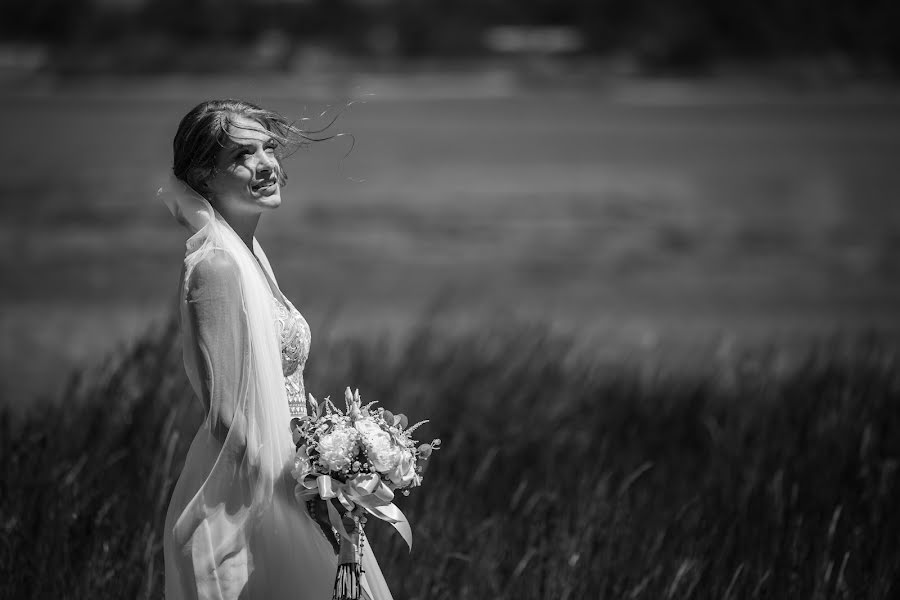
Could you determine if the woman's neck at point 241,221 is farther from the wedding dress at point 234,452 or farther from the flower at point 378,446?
the flower at point 378,446

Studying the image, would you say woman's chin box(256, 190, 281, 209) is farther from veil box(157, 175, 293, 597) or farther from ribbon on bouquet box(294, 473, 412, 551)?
ribbon on bouquet box(294, 473, 412, 551)

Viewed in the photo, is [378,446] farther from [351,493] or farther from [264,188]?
[264,188]

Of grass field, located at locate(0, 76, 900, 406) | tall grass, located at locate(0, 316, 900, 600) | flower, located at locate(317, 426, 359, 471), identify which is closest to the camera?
flower, located at locate(317, 426, 359, 471)

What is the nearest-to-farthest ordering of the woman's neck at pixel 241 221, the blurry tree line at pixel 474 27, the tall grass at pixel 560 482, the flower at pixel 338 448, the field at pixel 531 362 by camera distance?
the flower at pixel 338 448 < the woman's neck at pixel 241 221 < the tall grass at pixel 560 482 < the field at pixel 531 362 < the blurry tree line at pixel 474 27

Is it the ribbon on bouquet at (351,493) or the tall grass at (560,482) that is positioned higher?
the ribbon on bouquet at (351,493)

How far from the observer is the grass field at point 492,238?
15688 mm

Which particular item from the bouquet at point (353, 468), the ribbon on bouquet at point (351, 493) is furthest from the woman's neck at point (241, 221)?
the ribbon on bouquet at point (351, 493)

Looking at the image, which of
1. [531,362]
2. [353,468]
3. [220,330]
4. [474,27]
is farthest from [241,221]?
[474,27]

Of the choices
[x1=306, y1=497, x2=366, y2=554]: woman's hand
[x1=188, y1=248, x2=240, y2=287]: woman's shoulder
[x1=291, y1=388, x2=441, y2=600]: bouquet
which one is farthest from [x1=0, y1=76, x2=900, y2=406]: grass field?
[x1=306, y1=497, x2=366, y2=554]: woman's hand

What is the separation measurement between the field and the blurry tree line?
7563 cm

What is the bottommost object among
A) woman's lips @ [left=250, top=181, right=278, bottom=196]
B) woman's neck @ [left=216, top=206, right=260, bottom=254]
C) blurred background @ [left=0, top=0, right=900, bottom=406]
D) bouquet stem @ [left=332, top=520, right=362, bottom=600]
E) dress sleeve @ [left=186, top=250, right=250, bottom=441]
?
blurred background @ [left=0, top=0, right=900, bottom=406]

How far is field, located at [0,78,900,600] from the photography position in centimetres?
436

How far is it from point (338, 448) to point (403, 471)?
0.17m

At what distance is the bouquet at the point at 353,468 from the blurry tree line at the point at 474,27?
118388 mm
